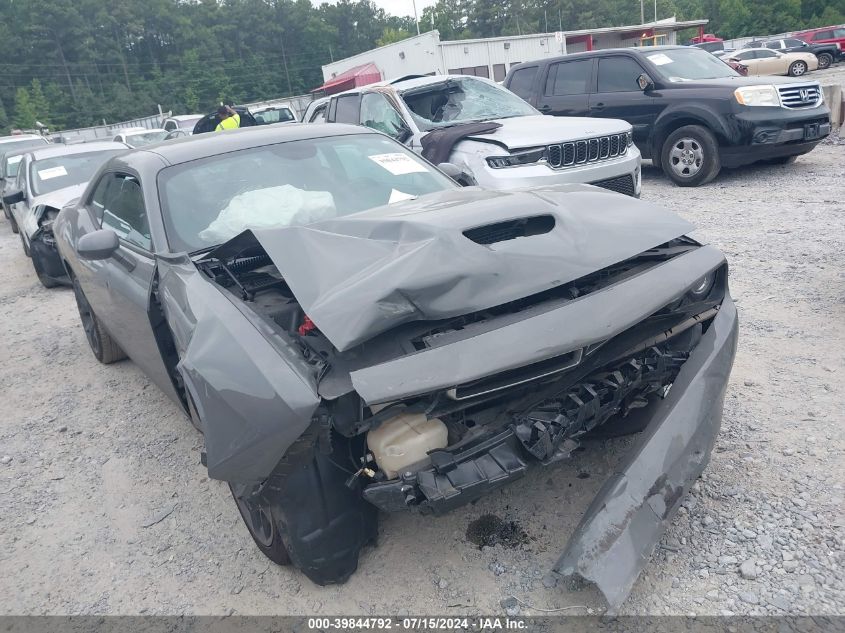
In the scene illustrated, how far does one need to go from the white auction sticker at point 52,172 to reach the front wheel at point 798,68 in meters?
27.3

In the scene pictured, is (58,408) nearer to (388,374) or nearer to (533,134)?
(388,374)

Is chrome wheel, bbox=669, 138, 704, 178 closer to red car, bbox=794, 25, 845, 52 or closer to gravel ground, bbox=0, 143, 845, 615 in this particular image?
gravel ground, bbox=0, 143, 845, 615

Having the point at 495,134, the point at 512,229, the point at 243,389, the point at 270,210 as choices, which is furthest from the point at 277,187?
the point at 495,134

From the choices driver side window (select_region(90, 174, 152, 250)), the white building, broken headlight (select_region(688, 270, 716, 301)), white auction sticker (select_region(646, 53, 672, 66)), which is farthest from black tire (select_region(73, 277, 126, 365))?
the white building

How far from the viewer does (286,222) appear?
325cm

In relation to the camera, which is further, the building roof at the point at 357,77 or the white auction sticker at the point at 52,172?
the building roof at the point at 357,77

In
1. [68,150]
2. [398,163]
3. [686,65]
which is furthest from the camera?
[686,65]

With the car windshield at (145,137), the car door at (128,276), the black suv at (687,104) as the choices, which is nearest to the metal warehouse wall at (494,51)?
the car windshield at (145,137)

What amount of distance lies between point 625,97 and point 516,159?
3.69 m

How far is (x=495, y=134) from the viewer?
6.50m

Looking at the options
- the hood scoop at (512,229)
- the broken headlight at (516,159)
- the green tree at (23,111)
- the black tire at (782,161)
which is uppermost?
the green tree at (23,111)

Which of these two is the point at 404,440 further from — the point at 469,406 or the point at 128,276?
the point at 128,276

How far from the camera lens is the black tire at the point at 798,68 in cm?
2566

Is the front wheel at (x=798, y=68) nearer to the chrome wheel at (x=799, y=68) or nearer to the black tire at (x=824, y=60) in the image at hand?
the chrome wheel at (x=799, y=68)
